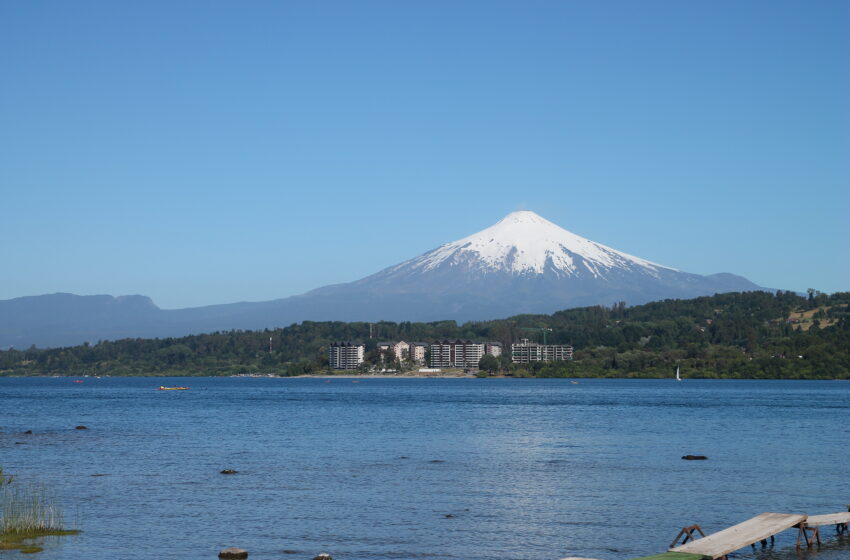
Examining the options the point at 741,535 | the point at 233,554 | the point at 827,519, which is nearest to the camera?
the point at 233,554

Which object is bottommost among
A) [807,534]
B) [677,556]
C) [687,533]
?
[807,534]

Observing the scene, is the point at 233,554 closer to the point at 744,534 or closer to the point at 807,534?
the point at 744,534

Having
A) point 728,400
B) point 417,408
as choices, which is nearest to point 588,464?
point 417,408

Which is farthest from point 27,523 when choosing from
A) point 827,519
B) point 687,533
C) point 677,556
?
point 827,519

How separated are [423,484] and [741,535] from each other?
559 inches

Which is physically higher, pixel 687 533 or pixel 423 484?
Answer: pixel 687 533

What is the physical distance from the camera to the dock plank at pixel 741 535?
917 inches

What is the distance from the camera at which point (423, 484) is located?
120ft

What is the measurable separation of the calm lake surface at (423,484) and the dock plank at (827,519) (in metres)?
0.56

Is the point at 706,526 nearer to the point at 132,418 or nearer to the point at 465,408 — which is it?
the point at 132,418

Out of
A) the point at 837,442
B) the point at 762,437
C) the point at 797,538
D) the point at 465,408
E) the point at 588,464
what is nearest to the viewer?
the point at 797,538

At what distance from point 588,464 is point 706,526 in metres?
15.1

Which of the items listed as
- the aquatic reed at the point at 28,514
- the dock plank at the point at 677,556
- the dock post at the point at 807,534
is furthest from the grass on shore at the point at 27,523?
the dock post at the point at 807,534

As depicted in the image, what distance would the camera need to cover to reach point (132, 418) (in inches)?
3118
